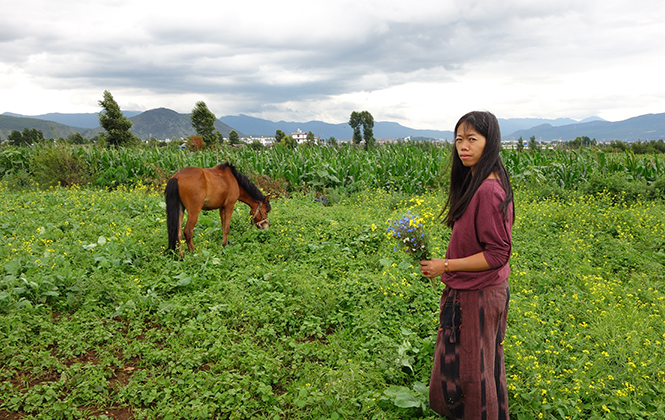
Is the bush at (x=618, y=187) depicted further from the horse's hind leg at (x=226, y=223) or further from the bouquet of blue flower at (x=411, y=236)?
the horse's hind leg at (x=226, y=223)

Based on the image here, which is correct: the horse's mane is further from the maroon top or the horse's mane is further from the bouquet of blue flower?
the maroon top

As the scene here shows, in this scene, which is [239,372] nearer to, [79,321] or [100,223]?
[79,321]

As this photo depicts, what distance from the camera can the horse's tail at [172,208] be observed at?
6.00m

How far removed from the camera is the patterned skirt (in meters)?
2.37

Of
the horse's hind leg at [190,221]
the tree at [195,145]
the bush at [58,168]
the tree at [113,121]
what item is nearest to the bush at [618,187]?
the horse's hind leg at [190,221]

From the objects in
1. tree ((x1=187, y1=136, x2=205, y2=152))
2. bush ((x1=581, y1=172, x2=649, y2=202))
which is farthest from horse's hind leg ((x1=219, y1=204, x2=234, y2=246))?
tree ((x1=187, y1=136, x2=205, y2=152))

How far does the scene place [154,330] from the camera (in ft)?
14.4

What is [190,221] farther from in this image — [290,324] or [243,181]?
[290,324]

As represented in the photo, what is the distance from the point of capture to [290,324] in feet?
15.3

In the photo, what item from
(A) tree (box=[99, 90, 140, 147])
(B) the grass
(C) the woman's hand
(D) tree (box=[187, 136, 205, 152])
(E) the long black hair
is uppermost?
(A) tree (box=[99, 90, 140, 147])

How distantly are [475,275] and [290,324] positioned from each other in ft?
9.80

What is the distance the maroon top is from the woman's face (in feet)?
0.61

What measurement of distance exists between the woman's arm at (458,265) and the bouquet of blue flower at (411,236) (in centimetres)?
43

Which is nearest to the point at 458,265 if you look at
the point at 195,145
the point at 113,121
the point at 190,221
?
the point at 190,221
